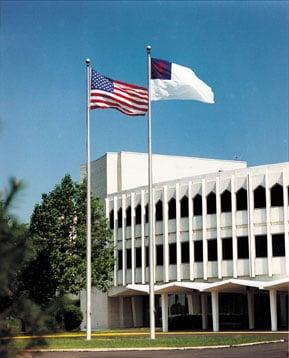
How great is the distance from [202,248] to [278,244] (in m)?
6.55

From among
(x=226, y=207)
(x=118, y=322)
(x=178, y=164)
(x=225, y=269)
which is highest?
(x=178, y=164)

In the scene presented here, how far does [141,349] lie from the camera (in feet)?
93.6

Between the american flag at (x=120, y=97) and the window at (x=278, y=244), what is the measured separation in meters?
18.5

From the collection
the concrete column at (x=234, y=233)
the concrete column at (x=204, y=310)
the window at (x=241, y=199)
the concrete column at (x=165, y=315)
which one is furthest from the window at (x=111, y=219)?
the window at (x=241, y=199)

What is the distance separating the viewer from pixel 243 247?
1981 inches

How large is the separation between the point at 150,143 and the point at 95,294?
1324 inches

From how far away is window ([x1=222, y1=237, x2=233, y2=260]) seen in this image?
168 ft

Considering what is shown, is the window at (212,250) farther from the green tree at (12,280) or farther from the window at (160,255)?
the green tree at (12,280)

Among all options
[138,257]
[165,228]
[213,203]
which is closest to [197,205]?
[213,203]

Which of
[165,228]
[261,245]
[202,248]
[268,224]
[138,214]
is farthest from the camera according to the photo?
[138,214]

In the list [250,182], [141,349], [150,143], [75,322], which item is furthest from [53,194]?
[141,349]

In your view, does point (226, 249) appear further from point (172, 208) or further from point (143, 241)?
point (143, 241)

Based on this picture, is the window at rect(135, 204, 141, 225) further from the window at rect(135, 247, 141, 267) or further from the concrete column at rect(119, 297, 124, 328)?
the concrete column at rect(119, 297, 124, 328)

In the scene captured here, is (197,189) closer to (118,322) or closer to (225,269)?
(225,269)
